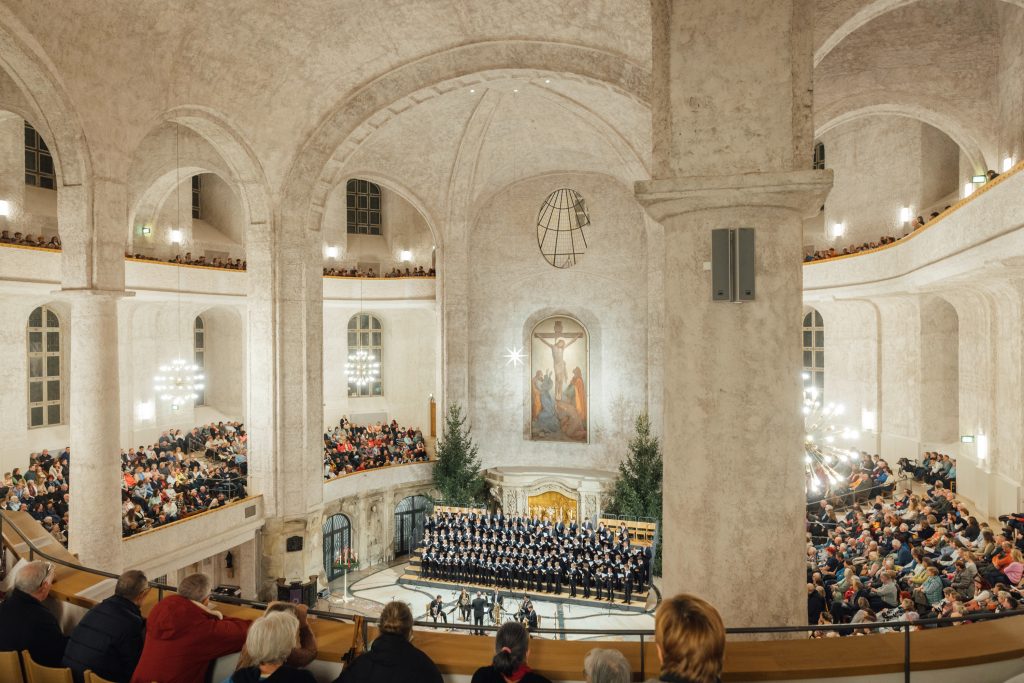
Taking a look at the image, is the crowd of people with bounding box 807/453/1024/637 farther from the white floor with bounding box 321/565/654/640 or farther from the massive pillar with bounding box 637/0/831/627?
the white floor with bounding box 321/565/654/640

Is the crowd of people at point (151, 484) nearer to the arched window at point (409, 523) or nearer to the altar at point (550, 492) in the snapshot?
the arched window at point (409, 523)

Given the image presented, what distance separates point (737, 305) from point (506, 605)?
48.7 ft

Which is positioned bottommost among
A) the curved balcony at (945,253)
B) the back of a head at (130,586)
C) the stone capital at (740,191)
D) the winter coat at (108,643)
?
the winter coat at (108,643)

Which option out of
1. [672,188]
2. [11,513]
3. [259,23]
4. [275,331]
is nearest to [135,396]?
[275,331]

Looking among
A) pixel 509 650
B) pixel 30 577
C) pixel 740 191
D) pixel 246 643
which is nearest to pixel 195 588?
pixel 246 643

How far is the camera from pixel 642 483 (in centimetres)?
1972

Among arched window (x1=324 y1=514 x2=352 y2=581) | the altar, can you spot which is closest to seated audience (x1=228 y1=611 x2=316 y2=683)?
arched window (x1=324 y1=514 x2=352 y2=581)

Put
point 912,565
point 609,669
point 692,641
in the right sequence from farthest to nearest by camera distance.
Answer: point 912,565
point 609,669
point 692,641

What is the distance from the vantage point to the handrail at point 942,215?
35.3 feet

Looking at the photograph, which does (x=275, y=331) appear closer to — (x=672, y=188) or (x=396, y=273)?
(x=396, y=273)

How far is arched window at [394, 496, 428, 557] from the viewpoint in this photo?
22625mm

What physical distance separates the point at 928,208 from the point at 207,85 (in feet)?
58.8

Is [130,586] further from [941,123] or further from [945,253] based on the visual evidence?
[941,123]

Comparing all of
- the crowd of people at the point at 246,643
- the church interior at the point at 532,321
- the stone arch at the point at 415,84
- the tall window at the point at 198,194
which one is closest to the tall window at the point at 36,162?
the church interior at the point at 532,321
